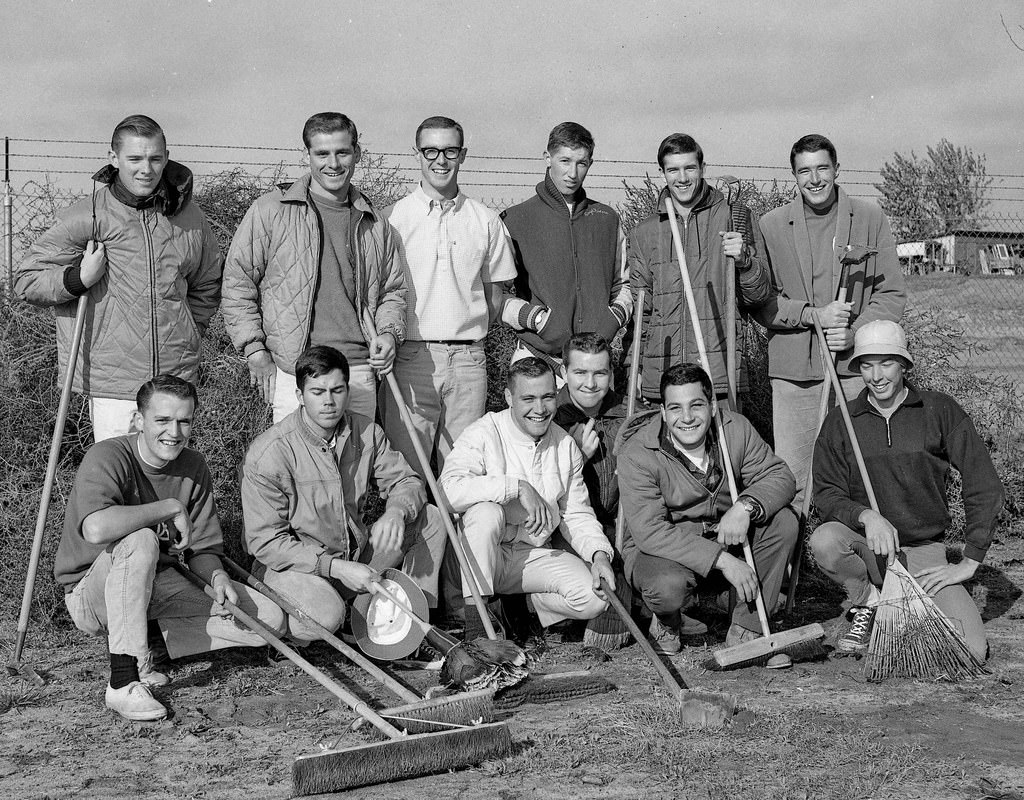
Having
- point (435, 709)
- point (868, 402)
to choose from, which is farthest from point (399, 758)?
point (868, 402)

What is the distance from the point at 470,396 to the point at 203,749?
2452 millimetres

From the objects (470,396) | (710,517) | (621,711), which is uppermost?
(470,396)

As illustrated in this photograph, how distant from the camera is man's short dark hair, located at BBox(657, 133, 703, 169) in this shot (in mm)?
5742

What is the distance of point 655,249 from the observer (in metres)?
5.96

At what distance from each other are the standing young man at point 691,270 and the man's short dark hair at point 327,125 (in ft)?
5.63

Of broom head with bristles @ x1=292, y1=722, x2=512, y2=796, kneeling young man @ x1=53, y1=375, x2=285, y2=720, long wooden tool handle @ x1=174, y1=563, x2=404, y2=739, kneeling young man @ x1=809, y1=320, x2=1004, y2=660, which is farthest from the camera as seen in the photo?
kneeling young man @ x1=809, y1=320, x2=1004, y2=660

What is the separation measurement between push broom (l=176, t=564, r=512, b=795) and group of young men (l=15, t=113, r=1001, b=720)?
3.78 feet

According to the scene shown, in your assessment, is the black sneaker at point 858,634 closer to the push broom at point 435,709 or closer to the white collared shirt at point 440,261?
the push broom at point 435,709

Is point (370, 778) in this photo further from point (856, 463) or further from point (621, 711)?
point (856, 463)

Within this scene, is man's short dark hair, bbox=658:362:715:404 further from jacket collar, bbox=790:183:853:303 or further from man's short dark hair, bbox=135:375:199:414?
man's short dark hair, bbox=135:375:199:414

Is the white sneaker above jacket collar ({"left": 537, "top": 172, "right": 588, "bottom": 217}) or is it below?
below

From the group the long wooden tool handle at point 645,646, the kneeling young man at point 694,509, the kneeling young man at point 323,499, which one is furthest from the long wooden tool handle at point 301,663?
the kneeling young man at point 694,509

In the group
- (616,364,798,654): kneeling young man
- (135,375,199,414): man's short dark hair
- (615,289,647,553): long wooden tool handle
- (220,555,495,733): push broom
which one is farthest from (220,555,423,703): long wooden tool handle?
(615,289,647,553): long wooden tool handle

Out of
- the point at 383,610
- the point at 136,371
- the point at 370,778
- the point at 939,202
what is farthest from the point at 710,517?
the point at 939,202
